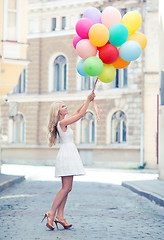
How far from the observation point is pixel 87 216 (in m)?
8.31

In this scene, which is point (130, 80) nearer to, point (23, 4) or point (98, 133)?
point (98, 133)

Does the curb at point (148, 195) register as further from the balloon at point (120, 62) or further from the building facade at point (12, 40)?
the building facade at point (12, 40)

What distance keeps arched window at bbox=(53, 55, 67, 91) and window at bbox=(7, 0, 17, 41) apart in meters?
12.8

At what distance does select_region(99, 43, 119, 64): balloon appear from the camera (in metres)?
7.03

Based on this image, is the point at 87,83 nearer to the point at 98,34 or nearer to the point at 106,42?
the point at 106,42

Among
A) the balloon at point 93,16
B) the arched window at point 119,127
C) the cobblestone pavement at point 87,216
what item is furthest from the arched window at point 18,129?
the balloon at point 93,16

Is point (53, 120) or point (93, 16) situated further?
point (93, 16)

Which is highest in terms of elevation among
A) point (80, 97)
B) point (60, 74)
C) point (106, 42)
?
point (60, 74)

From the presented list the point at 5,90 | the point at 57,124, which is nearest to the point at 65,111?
the point at 57,124

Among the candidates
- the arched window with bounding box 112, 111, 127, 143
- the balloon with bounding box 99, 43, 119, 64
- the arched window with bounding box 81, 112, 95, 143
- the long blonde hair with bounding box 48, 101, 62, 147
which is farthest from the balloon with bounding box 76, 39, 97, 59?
the arched window with bounding box 81, 112, 95, 143

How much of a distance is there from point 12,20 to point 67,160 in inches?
495

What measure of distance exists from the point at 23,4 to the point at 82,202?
1070 cm

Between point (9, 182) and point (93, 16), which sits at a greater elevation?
point (93, 16)

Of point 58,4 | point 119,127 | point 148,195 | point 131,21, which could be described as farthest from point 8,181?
point 58,4
